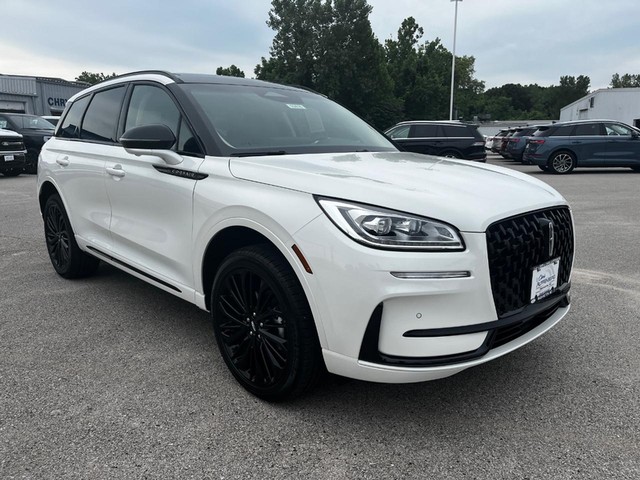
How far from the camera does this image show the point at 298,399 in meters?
2.61

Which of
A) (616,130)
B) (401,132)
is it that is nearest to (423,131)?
(401,132)

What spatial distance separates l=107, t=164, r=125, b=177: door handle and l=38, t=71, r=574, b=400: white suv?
1 cm

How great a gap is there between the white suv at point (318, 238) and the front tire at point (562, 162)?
14.4m

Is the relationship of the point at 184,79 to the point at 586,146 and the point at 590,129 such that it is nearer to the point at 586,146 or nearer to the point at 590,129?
the point at 586,146

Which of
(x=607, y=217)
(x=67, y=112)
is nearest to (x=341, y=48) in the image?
(x=607, y=217)

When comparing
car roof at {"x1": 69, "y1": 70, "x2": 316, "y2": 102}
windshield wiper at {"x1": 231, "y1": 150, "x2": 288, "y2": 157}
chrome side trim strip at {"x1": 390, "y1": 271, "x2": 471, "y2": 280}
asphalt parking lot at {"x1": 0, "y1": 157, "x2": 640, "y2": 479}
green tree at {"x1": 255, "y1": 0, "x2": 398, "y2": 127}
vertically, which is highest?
green tree at {"x1": 255, "y1": 0, "x2": 398, "y2": 127}

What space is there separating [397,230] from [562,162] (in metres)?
16.1

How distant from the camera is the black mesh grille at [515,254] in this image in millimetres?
2217

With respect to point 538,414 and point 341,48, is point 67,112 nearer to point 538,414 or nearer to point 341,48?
point 538,414

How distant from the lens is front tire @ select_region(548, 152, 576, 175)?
1627 cm

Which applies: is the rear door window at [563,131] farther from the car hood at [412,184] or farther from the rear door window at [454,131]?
the car hood at [412,184]

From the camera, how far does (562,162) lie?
16.4 meters

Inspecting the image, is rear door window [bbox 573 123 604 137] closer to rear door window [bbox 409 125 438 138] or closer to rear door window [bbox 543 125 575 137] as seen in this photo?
rear door window [bbox 543 125 575 137]

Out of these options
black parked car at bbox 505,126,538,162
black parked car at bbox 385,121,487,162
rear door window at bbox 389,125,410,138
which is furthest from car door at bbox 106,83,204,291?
black parked car at bbox 505,126,538,162
